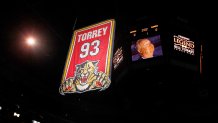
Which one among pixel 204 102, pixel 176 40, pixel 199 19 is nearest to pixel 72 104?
pixel 176 40

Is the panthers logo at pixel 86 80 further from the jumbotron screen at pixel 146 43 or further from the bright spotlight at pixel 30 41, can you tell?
the jumbotron screen at pixel 146 43

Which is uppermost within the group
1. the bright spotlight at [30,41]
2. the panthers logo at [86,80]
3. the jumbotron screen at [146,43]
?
the jumbotron screen at [146,43]

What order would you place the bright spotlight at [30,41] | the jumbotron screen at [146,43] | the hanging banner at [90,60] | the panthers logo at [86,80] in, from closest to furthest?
the panthers logo at [86,80], the hanging banner at [90,60], the bright spotlight at [30,41], the jumbotron screen at [146,43]

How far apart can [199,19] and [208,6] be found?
3.38 ft

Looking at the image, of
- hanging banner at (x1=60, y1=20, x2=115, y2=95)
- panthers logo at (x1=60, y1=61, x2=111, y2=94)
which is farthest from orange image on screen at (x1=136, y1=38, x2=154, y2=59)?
panthers logo at (x1=60, y1=61, x2=111, y2=94)

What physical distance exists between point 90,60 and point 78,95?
3.61ft

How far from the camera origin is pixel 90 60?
22.7 feet

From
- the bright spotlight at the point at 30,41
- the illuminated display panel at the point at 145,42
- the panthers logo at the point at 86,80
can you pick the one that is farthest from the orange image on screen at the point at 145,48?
the bright spotlight at the point at 30,41

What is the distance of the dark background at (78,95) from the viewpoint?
7.20m

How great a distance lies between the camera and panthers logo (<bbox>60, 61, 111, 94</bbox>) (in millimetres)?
6113

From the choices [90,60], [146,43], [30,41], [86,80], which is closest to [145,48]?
[146,43]

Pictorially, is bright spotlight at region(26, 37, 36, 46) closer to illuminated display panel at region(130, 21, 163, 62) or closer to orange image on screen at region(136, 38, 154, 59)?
illuminated display panel at region(130, 21, 163, 62)

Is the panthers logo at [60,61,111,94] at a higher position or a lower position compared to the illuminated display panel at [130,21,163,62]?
lower

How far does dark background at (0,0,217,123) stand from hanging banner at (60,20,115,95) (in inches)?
11.4
